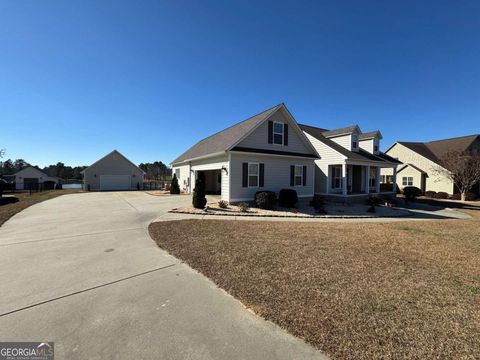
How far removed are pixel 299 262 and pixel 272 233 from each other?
2.66m

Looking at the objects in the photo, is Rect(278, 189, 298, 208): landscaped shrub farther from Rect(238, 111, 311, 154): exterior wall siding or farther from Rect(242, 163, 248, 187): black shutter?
Rect(238, 111, 311, 154): exterior wall siding

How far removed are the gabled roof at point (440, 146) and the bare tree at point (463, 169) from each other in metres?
3.36

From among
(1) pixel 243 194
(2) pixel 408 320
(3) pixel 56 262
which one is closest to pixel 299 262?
(2) pixel 408 320

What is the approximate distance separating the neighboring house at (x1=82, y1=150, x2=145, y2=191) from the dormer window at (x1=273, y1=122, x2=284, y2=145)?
82.4 ft

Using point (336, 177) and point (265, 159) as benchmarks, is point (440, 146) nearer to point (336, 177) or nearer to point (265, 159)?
point (336, 177)

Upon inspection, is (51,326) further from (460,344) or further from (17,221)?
(17,221)

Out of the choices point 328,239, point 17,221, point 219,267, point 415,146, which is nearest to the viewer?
point 219,267

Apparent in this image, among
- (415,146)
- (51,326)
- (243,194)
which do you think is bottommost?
(51,326)

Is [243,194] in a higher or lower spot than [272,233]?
higher

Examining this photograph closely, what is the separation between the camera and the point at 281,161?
601 inches

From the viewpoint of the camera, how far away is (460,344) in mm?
2486

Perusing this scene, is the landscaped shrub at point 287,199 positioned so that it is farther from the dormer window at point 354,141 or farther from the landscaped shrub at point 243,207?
the dormer window at point 354,141

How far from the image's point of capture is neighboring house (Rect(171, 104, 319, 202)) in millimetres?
13492

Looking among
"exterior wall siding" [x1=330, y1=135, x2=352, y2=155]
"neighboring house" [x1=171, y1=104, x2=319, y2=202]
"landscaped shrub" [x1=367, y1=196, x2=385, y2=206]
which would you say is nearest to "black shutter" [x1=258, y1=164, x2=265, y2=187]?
"neighboring house" [x1=171, y1=104, x2=319, y2=202]
